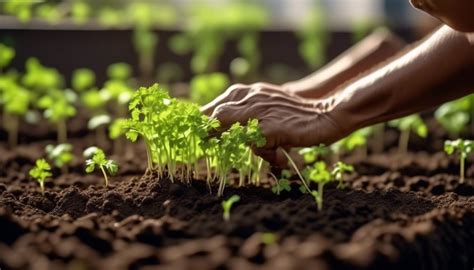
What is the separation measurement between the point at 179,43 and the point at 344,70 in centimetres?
392

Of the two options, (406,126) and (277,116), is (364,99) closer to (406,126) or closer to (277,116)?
(277,116)

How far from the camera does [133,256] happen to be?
2.10 metres

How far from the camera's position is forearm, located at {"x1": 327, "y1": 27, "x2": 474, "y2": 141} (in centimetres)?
303

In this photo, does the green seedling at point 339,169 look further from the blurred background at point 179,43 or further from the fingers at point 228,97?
the blurred background at point 179,43

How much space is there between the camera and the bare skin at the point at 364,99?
9.89 feet

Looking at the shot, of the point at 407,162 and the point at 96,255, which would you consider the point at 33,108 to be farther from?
the point at 96,255

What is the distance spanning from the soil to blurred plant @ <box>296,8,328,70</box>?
431 centimetres

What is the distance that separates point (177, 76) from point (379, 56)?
162 inches

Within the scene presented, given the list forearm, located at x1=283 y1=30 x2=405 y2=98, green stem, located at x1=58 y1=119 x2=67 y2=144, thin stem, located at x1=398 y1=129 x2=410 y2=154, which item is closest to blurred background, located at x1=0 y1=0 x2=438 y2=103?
green stem, located at x1=58 y1=119 x2=67 y2=144

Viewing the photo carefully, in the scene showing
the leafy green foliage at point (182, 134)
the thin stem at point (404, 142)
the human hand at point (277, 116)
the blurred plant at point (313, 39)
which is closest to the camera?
the leafy green foliage at point (182, 134)

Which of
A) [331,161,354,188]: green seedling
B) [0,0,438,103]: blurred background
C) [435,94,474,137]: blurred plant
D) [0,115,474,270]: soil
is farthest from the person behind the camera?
[0,0,438,103]: blurred background

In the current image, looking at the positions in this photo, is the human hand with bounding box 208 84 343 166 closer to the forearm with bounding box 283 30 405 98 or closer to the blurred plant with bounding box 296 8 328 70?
the forearm with bounding box 283 30 405 98

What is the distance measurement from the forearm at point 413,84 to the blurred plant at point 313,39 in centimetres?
452

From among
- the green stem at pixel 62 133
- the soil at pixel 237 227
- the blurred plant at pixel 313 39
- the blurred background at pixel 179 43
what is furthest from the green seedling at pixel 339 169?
the blurred plant at pixel 313 39
